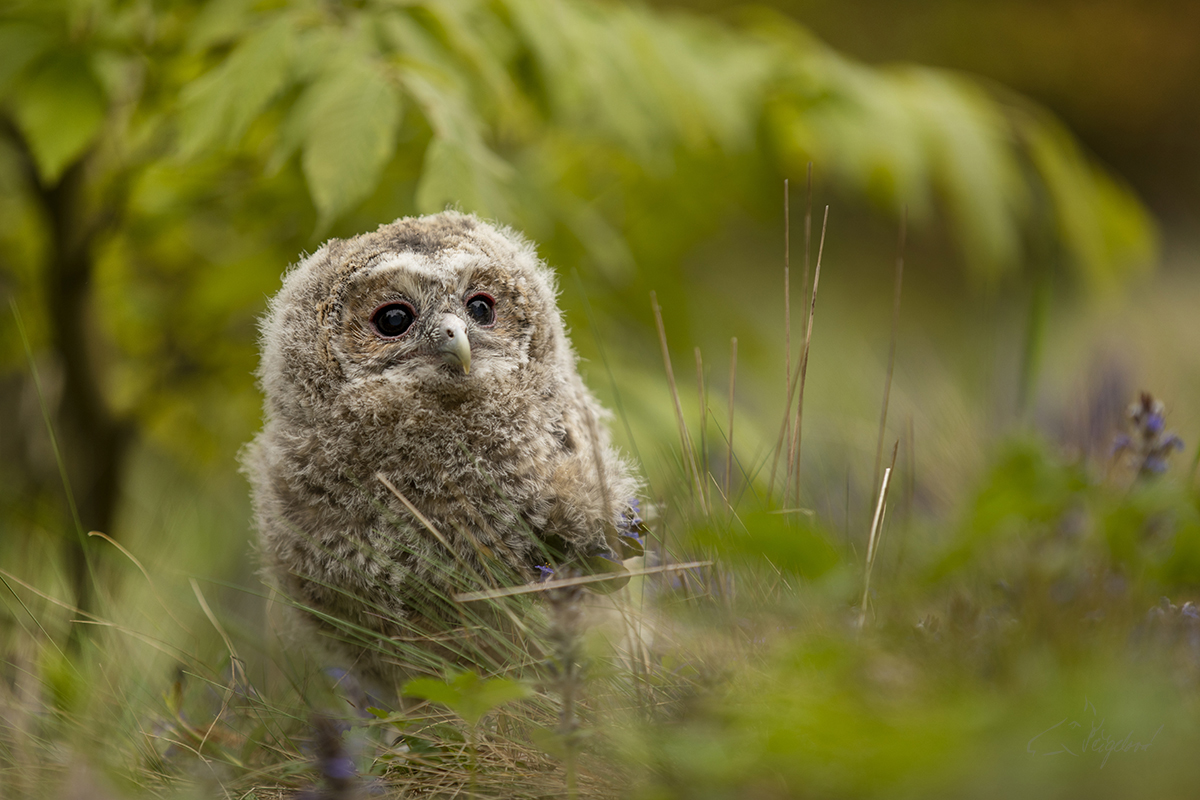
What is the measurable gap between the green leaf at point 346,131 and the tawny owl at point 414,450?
124 mm

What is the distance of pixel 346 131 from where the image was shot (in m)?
1.59

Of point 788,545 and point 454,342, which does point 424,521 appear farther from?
point 788,545

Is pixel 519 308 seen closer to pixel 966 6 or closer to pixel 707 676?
pixel 707 676

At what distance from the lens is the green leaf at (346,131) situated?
1540 mm

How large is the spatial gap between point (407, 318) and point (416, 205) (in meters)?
0.59

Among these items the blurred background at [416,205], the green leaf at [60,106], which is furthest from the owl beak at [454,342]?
the green leaf at [60,106]

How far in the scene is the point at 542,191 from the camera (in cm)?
225

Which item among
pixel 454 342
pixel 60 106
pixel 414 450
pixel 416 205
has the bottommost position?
pixel 414 450

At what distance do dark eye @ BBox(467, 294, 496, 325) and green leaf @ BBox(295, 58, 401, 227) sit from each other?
27 centimetres

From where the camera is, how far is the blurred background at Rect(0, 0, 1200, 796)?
1768 millimetres

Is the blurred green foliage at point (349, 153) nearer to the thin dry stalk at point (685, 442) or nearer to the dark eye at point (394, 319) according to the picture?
the dark eye at point (394, 319)

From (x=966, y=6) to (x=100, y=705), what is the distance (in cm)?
862
